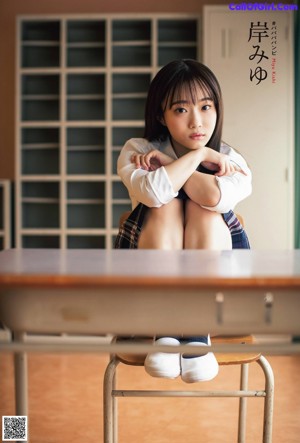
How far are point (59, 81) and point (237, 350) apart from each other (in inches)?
121

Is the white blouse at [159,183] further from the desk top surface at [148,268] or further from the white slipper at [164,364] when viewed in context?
the white slipper at [164,364]

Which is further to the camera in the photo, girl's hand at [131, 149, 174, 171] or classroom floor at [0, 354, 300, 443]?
classroom floor at [0, 354, 300, 443]

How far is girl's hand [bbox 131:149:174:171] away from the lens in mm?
1745

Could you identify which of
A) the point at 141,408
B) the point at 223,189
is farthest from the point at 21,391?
the point at 141,408

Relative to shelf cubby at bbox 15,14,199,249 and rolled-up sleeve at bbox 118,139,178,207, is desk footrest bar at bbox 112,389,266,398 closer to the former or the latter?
rolled-up sleeve at bbox 118,139,178,207

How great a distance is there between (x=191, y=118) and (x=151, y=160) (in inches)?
Result: 6.3

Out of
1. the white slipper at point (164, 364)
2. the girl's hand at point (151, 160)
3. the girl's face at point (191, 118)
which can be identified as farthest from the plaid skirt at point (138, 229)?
the white slipper at point (164, 364)

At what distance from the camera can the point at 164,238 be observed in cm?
167

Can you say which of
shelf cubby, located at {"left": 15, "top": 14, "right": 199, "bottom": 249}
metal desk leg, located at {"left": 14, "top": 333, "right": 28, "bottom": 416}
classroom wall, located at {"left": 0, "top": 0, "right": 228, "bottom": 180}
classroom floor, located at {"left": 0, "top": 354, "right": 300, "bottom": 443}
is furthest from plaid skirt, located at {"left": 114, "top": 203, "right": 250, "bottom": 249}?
classroom wall, located at {"left": 0, "top": 0, "right": 228, "bottom": 180}

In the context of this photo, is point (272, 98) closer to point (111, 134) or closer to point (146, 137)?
point (111, 134)

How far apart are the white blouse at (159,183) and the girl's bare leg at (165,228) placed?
0.03 m

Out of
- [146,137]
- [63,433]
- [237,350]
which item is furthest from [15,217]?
[237,350]

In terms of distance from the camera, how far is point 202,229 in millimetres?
1673

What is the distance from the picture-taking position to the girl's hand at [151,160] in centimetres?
175
